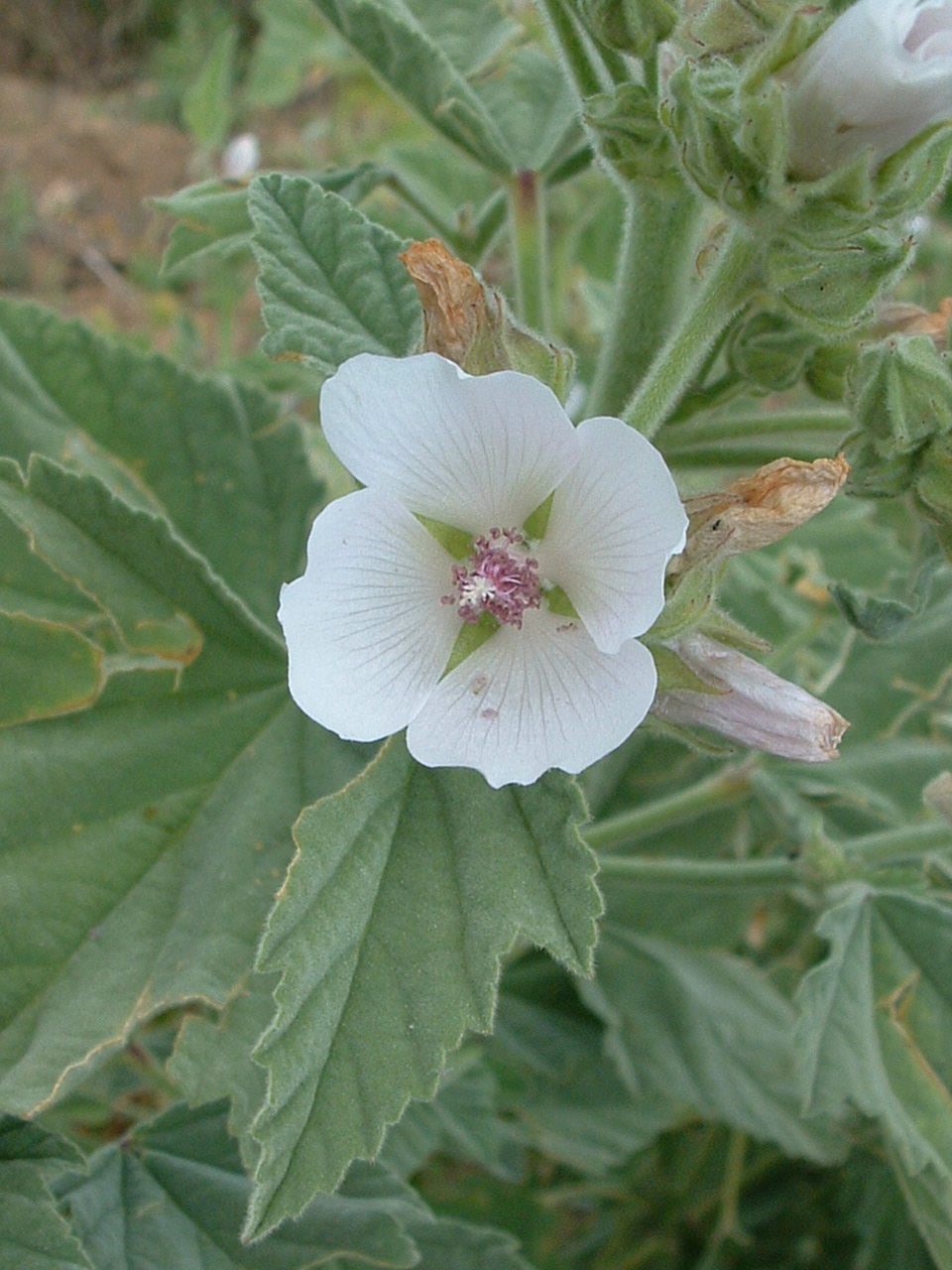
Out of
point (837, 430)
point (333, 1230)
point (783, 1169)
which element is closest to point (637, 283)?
point (837, 430)

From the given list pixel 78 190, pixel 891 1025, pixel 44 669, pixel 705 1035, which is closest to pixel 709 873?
pixel 891 1025

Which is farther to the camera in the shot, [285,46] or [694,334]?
[285,46]

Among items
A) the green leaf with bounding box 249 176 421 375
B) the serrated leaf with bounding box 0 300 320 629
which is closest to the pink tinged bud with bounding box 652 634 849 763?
the green leaf with bounding box 249 176 421 375

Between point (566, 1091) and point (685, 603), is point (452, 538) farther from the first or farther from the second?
point (566, 1091)

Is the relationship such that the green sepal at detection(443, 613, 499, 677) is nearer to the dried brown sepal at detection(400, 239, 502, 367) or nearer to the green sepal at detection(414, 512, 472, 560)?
the green sepal at detection(414, 512, 472, 560)

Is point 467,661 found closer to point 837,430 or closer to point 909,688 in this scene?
point 837,430

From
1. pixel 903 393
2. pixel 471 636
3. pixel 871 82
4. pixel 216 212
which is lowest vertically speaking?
pixel 471 636

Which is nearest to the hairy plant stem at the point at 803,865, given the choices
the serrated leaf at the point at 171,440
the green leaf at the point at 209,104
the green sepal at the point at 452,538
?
the green sepal at the point at 452,538
